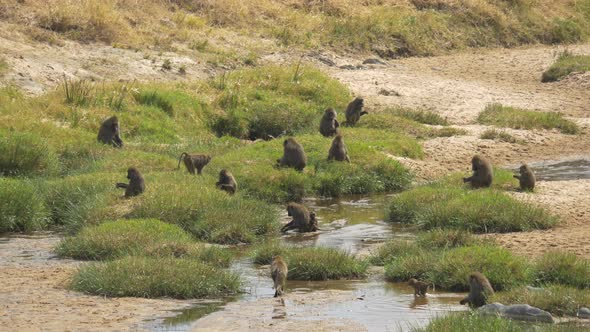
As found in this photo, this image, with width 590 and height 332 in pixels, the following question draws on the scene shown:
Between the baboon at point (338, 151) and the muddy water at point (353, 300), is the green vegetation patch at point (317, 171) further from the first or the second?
the muddy water at point (353, 300)

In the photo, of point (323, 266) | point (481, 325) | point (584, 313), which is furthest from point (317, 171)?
point (481, 325)

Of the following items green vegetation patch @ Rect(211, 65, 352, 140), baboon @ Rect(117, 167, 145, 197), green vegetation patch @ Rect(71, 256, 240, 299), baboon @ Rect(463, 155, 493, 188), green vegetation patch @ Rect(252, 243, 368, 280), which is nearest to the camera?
green vegetation patch @ Rect(71, 256, 240, 299)

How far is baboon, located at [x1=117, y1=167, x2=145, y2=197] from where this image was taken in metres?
18.7

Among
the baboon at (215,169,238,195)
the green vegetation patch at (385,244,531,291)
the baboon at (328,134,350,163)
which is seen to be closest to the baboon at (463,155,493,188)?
the baboon at (328,134,350,163)

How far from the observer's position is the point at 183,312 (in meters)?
13.3

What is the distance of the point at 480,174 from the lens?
20.7 metres

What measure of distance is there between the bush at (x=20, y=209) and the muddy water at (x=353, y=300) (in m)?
3.79

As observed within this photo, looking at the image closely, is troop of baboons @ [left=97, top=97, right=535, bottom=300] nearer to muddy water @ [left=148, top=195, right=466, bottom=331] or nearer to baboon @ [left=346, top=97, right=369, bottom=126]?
baboon @ [left=346, top=97, right=369, bottom=126]

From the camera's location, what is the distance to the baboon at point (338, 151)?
22.6m

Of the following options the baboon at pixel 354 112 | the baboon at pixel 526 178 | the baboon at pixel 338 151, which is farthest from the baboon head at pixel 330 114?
the baboon at pixel 526 178

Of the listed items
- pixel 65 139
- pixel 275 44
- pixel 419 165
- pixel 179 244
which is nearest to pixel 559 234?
pixel 179 244

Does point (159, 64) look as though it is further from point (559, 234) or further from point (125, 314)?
point (125, 314)

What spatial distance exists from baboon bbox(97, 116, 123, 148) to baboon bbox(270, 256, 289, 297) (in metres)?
8.85

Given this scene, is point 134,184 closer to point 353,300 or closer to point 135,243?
point 135,243
